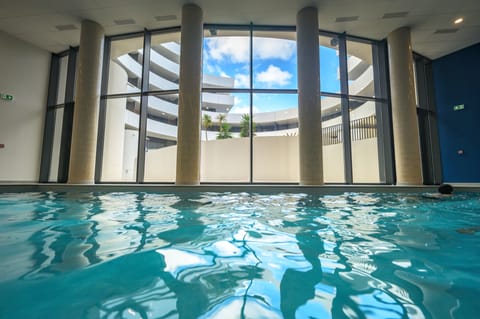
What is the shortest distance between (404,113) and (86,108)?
787 centimetres

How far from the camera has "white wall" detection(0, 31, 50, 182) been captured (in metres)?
6.54

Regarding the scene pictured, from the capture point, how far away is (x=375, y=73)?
23.3 ft

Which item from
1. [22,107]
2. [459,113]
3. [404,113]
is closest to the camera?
[404,113]

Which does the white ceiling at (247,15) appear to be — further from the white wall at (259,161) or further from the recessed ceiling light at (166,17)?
the white wall at (259,161)

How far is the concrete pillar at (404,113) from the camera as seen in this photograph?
610 cm

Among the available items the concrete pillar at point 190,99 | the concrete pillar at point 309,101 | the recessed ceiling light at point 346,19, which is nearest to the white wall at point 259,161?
the concrete pillar at point 309,101

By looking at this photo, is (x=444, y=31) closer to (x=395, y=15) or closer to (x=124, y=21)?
(x=395, y=15)

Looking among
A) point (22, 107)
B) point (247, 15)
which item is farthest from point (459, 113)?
point (22, 107)

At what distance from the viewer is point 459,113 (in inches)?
288

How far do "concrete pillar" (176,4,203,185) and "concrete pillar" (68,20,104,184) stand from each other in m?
2.30

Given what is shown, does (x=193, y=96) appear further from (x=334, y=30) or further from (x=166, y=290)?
→ (x=166, y=290)

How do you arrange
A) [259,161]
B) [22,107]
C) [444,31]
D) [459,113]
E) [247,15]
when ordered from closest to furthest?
[247,15] < [444,31] < [22,107] < [459,113] < [259,161]

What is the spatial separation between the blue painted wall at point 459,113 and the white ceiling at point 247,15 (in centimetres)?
77

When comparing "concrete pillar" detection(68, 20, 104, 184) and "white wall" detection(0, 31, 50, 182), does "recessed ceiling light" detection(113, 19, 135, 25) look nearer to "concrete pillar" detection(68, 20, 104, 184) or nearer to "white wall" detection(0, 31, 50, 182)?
"concrete pillar" detection(68, 20, 104, 184)
